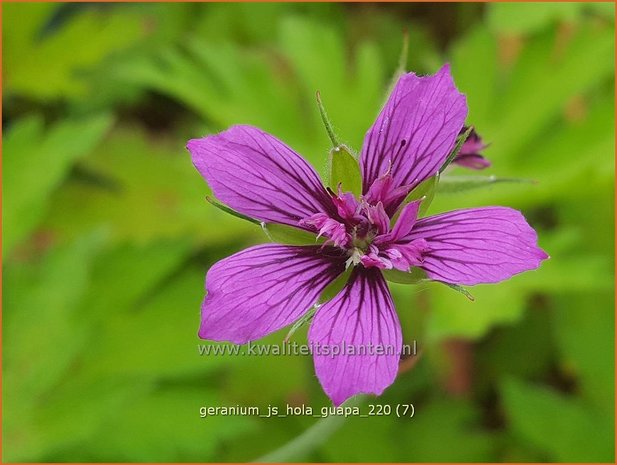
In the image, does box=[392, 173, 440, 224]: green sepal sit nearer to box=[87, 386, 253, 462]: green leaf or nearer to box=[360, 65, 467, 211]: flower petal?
box=[360, 65, 467, 211]: flower petal

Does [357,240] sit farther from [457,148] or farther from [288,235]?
[457,148]

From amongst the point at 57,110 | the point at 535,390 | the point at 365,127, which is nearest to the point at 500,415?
the point at 535,390

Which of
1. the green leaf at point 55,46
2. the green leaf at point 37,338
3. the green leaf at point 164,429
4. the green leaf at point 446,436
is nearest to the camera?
the green leaf at point 37,338

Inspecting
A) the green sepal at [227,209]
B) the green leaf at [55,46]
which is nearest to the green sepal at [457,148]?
the green sepal at [227,209]

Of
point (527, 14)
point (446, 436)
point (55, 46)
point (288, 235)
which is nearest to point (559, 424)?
point (446, 436)

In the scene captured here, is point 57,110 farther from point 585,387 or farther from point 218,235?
point 585,387

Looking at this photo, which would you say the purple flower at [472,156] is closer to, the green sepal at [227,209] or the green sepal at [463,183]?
the green sepal at [463,183]
